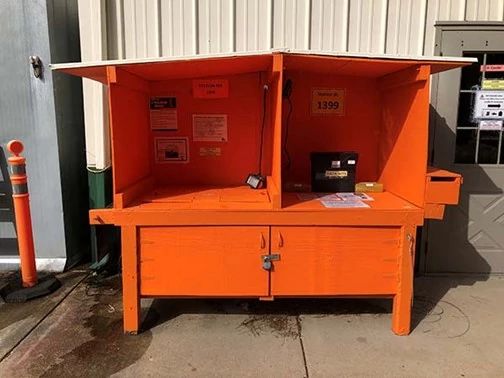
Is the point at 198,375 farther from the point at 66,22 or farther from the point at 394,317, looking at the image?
the point at 66,22

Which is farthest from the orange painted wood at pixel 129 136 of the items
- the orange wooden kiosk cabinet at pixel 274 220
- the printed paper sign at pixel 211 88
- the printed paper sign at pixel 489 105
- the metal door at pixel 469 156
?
the printed paper sign at pixel 489 105

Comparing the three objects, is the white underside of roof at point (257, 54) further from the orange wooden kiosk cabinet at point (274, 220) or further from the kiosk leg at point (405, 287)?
the kiosk leg at point (405, 287)

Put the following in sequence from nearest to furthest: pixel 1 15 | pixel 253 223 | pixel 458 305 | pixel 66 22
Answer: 1. pixel 253 223
2. pixel 458 305
3. pixel 1 15
4. pixel 66 22

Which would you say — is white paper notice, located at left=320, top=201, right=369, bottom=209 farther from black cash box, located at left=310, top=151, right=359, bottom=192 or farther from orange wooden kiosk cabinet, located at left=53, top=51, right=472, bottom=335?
black cash box, located at left=310, top=151, right=359, bottom=192

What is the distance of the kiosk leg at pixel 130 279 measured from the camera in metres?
3.09

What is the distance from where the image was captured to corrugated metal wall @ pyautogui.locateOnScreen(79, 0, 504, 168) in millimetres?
4074

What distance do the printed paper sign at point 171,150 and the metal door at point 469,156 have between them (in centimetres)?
231

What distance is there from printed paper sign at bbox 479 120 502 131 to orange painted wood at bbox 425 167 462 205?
1.37 m

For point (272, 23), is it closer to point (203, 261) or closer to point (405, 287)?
point (203, 261)

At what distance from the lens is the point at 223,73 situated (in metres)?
3.76

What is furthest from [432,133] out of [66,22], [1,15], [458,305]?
[1,15]

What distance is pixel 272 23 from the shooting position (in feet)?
13.4

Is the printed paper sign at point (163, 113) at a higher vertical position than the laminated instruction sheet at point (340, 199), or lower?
higher

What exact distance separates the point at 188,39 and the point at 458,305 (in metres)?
→ 3.35
